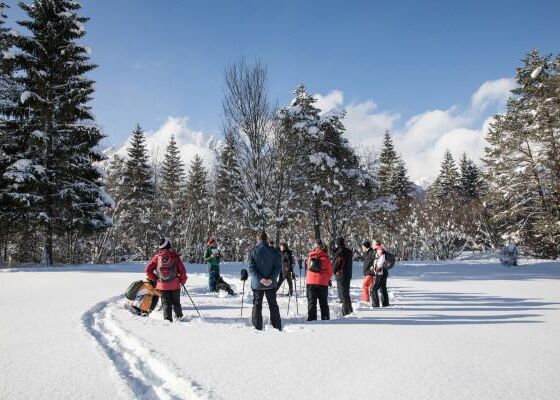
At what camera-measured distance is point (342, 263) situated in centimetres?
985

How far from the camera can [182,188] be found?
46.6 metres

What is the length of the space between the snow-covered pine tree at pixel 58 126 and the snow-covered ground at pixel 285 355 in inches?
592

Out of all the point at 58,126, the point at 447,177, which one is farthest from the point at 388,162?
the point at 58,126

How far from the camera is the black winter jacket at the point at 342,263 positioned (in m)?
9.80

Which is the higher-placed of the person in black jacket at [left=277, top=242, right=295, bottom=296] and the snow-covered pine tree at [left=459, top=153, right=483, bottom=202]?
the snow-covered pine tree at [left=459, top=153, right=483, bottom=202]

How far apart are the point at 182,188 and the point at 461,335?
139 ft

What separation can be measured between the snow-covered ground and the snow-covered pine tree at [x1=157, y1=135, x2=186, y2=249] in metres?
34.2

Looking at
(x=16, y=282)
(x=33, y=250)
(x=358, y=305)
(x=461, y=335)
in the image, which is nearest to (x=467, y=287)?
(x=358, y=305)

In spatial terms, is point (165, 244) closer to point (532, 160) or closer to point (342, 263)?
point (342, 263)

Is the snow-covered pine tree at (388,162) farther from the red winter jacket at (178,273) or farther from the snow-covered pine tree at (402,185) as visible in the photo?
the red winter jacket at (178,273)

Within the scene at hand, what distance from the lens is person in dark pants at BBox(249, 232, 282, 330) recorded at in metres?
8.01

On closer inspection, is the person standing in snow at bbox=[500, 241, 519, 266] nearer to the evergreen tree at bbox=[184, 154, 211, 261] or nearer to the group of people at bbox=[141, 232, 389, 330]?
the group of people at bbox=[141, 232, 389, 330]

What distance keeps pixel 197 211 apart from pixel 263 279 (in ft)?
119


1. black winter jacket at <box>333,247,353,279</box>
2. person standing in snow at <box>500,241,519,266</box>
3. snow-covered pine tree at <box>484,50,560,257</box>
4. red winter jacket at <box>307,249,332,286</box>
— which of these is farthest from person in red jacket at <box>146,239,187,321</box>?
snow-covered pine tree at <box>484,50,560,257</box>
